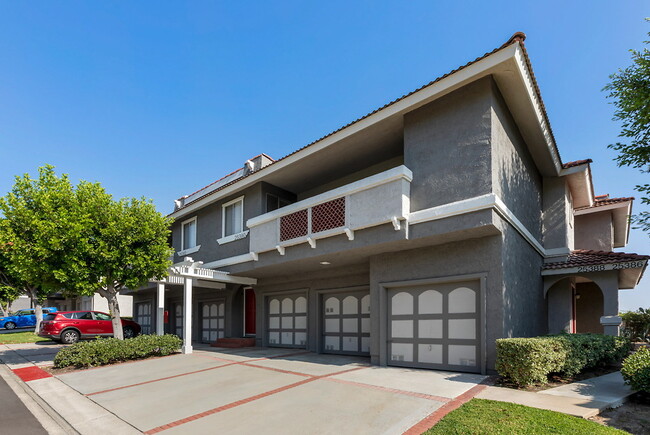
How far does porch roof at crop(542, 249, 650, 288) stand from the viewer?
10.3 meters

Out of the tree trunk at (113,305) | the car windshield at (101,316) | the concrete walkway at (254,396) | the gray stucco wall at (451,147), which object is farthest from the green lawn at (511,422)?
the car windshield at (101,316)

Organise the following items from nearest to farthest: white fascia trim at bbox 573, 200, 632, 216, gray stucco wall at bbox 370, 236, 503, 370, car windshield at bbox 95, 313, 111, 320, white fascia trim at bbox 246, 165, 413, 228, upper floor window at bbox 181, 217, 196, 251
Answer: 1. gray stucco wall at bbox 370, 236, 503, 370
2. white fascia trim at bbox 246, 165, 413, 228
3. white fascia trim at bbox 573, 200, 632, 216
4. upper floor window at bbox 181, 217, 196, 251
5. car windshield at bbox 95, 313, 111, 320

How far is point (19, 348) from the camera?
1803 cm

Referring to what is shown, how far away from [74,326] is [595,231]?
24.4 meters

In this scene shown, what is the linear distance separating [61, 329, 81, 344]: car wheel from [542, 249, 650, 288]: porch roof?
20725mm

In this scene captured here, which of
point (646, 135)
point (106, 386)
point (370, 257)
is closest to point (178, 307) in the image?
point (106, 386)

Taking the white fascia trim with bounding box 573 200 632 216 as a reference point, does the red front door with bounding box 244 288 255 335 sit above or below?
below

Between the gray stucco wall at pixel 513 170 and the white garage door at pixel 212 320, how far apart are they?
13360mm

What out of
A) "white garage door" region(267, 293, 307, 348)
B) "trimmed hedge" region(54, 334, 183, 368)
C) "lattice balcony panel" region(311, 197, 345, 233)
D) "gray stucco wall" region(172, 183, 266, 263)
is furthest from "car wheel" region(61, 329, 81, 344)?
"lattice balcony panel" region(311, 197, 345, 233)

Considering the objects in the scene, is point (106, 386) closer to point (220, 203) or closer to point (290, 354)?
point (290, 354)

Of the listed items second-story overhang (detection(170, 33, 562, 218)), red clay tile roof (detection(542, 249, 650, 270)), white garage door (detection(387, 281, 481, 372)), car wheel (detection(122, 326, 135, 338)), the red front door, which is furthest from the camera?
car wheel (detection(122, 326, 135, 338))

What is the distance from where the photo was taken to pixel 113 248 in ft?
40.8

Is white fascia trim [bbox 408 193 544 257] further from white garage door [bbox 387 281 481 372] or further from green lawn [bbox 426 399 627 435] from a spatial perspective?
green lawn [bbox 426 399 627 435]

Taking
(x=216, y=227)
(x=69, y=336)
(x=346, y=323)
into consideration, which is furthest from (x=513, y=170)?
(x=69, y=336)
